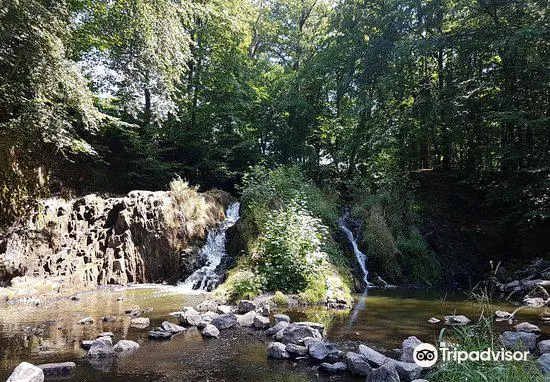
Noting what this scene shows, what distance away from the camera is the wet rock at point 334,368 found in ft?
16.0

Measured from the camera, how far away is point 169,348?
5707mm

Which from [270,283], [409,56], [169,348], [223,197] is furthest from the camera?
[409,56]

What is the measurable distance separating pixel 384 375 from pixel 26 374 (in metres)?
3.62

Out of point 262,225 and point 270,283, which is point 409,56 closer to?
point 262,225

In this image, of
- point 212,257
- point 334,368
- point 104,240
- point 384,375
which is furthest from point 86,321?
point 212,257

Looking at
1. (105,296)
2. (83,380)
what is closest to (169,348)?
(83,380)

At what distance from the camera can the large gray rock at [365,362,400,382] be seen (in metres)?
4.32

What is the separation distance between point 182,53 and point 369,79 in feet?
30.2

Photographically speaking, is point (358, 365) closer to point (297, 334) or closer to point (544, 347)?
point (297, 334)

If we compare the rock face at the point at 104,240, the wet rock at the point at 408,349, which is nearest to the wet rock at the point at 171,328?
the wet rock at the point at 408,349

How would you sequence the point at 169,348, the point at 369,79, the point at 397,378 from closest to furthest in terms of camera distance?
the point at 397,378 → the point at 169,348 → the point at 369,79

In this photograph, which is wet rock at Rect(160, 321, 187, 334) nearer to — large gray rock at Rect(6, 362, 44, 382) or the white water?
large gray rock at Rect(6, 362, 44, 382)

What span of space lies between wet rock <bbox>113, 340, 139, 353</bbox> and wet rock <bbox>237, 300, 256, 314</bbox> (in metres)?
2.64

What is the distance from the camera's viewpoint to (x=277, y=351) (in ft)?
17.7
